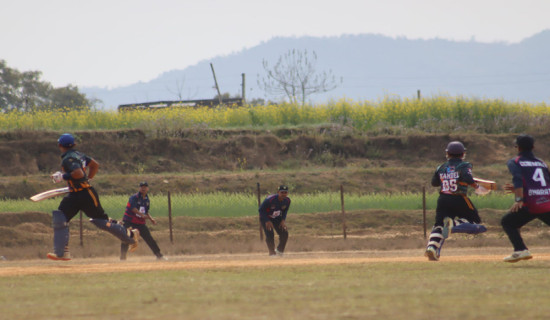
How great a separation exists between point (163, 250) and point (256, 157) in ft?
68.4

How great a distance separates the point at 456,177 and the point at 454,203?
42cm

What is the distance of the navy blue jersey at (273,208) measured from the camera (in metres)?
18.5

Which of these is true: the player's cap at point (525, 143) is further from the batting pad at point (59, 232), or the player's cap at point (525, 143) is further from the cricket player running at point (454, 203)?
the batting pad at point (59, 232)

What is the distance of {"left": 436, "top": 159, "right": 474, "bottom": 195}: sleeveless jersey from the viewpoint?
12852mm

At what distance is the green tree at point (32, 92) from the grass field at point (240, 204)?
50471mm

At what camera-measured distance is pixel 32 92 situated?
86.3m

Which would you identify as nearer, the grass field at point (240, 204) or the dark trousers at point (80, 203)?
the dark trousers at point (80, 203)

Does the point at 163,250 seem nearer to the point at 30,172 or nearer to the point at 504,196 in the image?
the point at 504,196

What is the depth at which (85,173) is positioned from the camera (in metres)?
13.1

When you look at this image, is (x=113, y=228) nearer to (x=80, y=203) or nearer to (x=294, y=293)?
(x=80, y=203)

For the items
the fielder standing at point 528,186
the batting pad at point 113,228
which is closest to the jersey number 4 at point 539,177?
the fielder standing at point 528,186

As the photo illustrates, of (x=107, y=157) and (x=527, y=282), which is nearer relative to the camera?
(x=527, y=282)

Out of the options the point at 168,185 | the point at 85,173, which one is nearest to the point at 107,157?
the point at 168,185

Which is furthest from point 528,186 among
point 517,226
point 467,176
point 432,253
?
point 432,253
